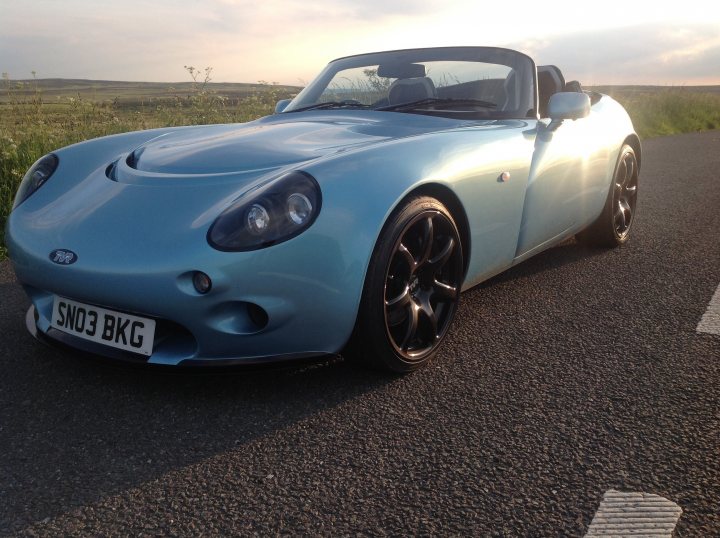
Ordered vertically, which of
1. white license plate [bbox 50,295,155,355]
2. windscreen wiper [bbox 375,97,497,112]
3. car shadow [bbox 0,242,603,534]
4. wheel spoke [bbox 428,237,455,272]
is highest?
windscreen wiper [bbox 375,97,497,112]

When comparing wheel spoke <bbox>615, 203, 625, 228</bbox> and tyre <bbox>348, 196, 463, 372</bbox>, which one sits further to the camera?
wheel spoke <bbox>615, 203, 625, 228</bbox>

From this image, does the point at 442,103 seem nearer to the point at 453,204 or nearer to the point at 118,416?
the point at 453,204

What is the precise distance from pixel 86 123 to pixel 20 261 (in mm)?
4570

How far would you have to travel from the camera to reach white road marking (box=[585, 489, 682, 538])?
5.57 ft

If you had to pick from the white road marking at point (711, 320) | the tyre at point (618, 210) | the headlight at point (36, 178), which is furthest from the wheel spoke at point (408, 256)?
the tyre at point (618, 210)

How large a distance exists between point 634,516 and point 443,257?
4.08ft

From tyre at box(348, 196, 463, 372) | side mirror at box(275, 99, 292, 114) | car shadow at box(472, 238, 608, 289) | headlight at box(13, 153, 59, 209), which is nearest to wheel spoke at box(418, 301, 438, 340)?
tyre at box(348, 196, 463, 372)

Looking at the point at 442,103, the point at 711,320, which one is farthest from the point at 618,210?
the point at 442,103

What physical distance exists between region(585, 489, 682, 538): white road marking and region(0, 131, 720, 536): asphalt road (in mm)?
29

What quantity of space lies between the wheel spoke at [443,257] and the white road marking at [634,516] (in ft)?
3.65

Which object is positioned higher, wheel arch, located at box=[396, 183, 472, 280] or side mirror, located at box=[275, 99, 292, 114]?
side mirror, located at box=[275, 99, 292, 114]

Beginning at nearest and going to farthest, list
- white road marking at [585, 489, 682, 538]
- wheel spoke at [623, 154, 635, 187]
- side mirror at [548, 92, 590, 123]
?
white road marking at [585, 489, 682, 538]
side mirror at [548, 92, 590, 123]
wheel spoke at [623, 154, 635, 187]

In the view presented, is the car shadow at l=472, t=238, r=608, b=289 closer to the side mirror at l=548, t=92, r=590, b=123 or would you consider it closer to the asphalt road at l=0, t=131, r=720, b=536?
the asphalt road at l=0, t=131, r=720, b=536

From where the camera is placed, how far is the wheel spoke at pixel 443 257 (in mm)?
2742
